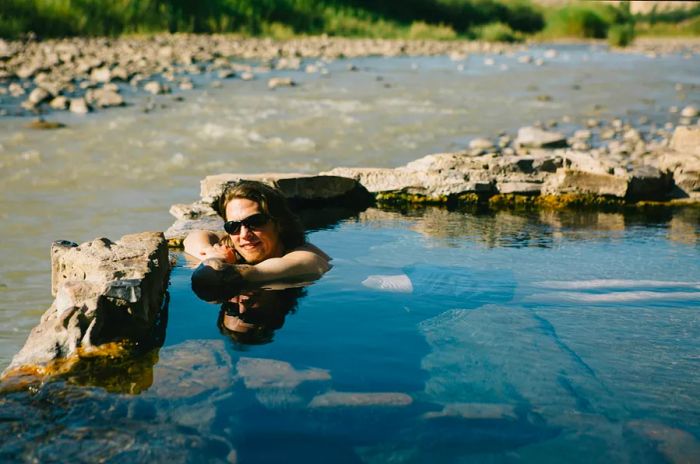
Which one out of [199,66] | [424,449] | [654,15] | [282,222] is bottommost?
[424,449]

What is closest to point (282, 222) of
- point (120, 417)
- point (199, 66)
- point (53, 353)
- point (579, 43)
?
point (53, 353)

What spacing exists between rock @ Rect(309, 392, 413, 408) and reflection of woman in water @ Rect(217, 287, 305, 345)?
27.7 inches

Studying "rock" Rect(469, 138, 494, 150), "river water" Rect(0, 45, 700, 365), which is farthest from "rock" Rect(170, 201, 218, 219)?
"rock" Rect(469, 138, 494, 150)

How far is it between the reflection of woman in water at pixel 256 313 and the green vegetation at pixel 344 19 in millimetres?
21087

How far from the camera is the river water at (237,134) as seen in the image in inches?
275

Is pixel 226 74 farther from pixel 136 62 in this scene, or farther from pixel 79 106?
pixel 79 106

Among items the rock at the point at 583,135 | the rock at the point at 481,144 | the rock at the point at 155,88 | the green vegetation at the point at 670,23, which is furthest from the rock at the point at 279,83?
the green vegetation at the point at 670,23

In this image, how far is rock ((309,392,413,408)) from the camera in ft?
10.4

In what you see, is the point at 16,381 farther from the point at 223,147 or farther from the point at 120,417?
the point at 223,147

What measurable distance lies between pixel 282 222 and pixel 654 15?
56721 mm

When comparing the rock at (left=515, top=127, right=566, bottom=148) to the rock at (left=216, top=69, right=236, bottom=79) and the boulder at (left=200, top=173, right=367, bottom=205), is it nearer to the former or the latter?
the boulder at (left=200, top=173, right=367, bottom=205)

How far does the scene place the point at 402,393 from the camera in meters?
3.30

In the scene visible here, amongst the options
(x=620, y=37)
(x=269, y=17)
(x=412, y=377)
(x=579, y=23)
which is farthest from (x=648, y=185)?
(x=579, y=23)

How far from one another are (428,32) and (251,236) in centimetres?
3631
